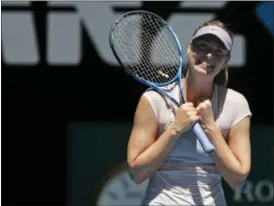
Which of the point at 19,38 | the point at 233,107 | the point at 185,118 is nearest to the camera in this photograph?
the point at 185,118

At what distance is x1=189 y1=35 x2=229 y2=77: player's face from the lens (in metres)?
2.38

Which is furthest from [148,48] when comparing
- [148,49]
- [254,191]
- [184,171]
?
[254,191]

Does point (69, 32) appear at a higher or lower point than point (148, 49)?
lower

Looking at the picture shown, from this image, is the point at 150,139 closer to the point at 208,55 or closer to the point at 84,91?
the point at 208,55

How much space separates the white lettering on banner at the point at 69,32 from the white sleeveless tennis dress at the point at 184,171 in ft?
8.66

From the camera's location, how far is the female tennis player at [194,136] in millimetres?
2385

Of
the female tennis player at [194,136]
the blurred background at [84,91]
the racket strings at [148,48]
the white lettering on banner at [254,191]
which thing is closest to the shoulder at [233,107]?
the female tennis player at [194,136]

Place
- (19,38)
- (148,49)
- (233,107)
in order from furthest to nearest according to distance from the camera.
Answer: (19,38) < (148,49) < (233,107)

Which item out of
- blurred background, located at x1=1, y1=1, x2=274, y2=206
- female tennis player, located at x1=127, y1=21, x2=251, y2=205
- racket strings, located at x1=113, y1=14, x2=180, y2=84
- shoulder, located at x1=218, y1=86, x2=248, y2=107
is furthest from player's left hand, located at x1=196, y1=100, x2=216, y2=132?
blurred background, located at x1=1, y1=1, x2=274, y2=206

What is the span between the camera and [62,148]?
5148mm

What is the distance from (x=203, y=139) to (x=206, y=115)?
0.23 ft

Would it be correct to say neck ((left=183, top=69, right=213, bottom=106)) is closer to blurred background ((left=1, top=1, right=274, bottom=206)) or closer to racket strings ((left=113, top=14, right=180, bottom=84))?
racket strings ((left=113, top=14, right=180, bottom=84))

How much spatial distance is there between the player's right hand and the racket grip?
0.03 m

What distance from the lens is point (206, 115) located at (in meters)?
2.39
